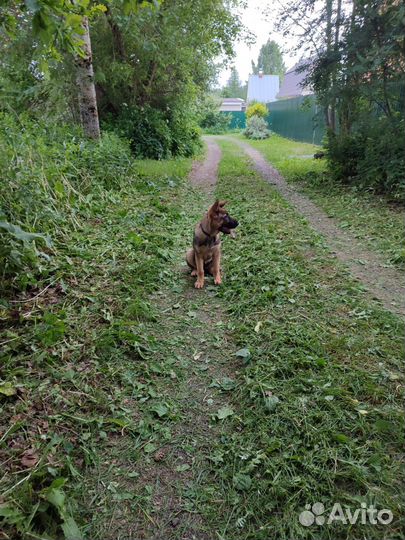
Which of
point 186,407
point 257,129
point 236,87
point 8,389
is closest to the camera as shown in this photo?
point 8,389

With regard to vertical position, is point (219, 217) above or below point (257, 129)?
below

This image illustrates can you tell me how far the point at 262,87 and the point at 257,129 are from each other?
37.9m

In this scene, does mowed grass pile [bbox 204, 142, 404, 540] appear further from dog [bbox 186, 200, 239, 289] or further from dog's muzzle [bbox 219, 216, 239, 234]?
dog's muzzle [bbox 219, 216, 239, 234]

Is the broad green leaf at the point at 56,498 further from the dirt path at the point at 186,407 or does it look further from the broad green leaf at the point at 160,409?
the broad green leaf at the point at 160,409

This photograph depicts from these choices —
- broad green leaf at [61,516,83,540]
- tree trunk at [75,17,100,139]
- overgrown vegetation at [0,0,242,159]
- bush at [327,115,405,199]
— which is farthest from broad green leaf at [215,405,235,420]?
tree trunk at [75,17,100,139]

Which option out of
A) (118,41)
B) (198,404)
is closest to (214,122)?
(118,41)

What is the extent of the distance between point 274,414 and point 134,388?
1206 millimetres

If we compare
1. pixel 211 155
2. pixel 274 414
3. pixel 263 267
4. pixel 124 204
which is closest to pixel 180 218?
pixel 124 204

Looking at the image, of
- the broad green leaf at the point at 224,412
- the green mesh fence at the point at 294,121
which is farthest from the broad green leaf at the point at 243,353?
the green mesh fence at the point at 294,121

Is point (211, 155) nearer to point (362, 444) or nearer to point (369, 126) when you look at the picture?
point (369, 126)

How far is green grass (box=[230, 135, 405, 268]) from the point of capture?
5.97m

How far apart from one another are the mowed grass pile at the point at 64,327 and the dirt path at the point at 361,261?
280 centimetres

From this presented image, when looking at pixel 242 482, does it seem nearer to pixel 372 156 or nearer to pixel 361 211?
pixel 361 211

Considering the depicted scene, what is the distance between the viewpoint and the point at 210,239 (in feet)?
15.8
